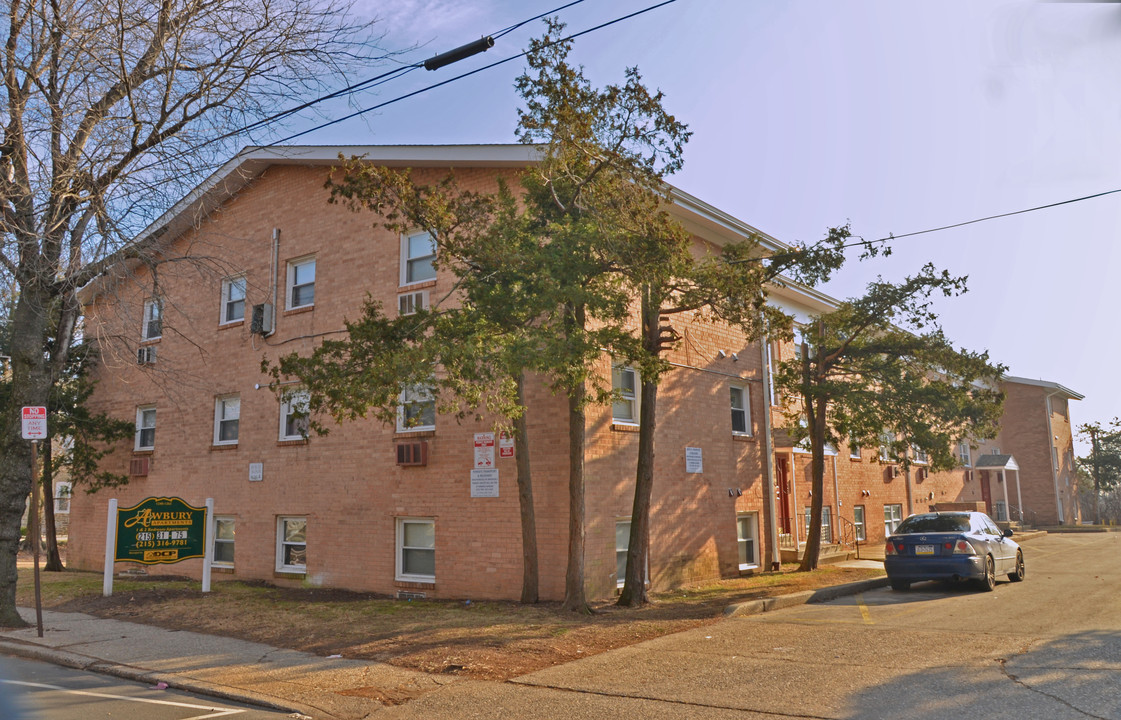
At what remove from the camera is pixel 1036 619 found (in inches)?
429

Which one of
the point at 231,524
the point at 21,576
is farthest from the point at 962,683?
the point at 21,576

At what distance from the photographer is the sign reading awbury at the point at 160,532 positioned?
14805 millimetres

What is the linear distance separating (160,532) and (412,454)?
4717mm

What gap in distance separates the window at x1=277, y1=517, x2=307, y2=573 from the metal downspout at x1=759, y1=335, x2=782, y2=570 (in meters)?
10.1

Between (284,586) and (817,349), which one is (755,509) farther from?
(284,586)

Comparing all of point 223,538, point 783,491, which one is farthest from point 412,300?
point 783,491

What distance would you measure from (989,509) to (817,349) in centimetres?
2609

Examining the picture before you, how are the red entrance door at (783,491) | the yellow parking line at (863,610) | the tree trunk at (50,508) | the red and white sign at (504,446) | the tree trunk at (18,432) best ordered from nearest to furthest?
the yellow parking line at (863,610)
the tree trunk at (18,432)
the red and white sign at (504,446)
the tree trunk at (50,508)
the red entrance door at (783,491)

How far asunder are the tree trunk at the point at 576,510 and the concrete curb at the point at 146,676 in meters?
5.20

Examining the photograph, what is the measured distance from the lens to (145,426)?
21078 millimetres

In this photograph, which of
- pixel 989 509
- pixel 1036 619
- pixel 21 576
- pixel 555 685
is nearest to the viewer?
pixel 555 685

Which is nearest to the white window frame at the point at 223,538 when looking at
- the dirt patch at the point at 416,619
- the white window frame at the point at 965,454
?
the dirt patch at the point at 416,619

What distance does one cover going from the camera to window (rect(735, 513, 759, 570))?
18.6m

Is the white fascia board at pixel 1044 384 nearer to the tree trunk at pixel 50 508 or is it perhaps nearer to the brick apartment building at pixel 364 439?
the brick apartment building at pixel 364 439
